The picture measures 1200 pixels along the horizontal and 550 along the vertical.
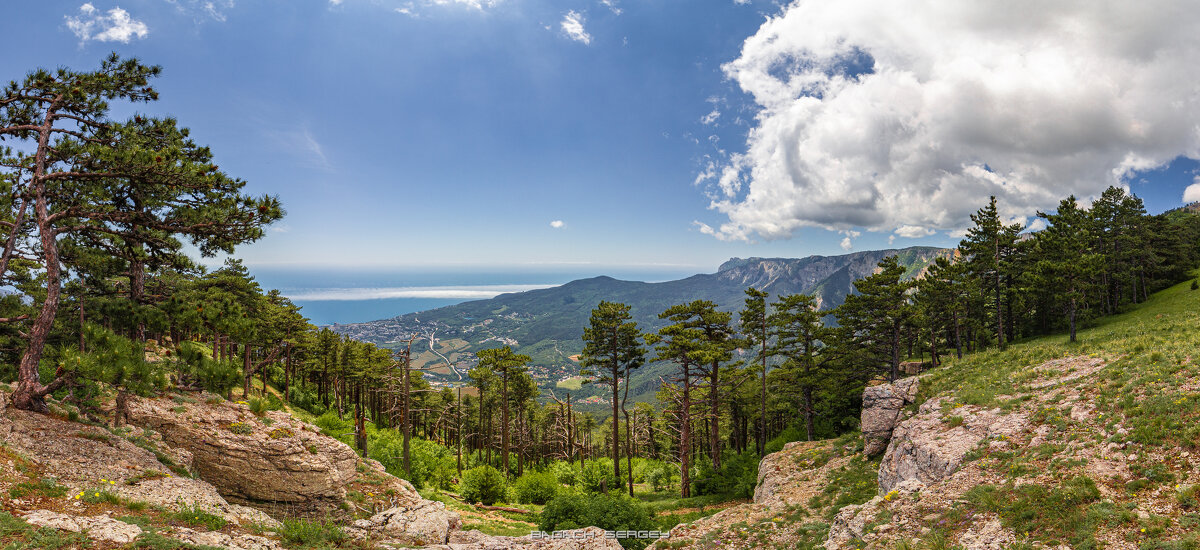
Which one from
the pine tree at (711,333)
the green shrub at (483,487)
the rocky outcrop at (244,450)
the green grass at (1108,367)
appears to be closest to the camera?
the rocky outcrop at (244,450)

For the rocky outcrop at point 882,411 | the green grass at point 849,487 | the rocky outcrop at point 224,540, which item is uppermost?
the rocky outcrop at point 224,540

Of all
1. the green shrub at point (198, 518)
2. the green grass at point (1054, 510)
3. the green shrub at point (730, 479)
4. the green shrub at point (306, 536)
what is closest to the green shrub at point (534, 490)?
the green shrub at point (730, 479)

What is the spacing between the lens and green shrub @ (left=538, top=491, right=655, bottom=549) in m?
17.5

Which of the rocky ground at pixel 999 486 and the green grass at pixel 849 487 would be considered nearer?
the rocky ground at pixel 999 486

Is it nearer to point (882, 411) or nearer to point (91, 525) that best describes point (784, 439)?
point (882, 411)

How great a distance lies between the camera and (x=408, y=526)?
1441cm

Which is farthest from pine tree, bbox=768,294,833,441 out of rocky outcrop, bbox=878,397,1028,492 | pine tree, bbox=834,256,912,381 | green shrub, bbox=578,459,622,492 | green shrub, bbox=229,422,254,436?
green shrub, bbox=229,422,254,436

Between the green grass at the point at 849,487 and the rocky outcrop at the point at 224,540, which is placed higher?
the rocky outcrop at the point at 224,540

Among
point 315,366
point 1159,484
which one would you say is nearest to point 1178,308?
point 1159,484

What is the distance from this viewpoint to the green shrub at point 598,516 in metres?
17.5

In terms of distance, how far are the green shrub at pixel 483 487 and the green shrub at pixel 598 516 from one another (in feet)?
26.5

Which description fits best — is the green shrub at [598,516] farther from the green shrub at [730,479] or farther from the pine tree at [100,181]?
the pine tree at [100,181]

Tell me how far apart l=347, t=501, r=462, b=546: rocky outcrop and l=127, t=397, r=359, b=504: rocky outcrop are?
1.51 m

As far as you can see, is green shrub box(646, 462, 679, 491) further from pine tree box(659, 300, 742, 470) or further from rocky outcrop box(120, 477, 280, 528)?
rocky outcrop box(120, 477, 280, 528)
